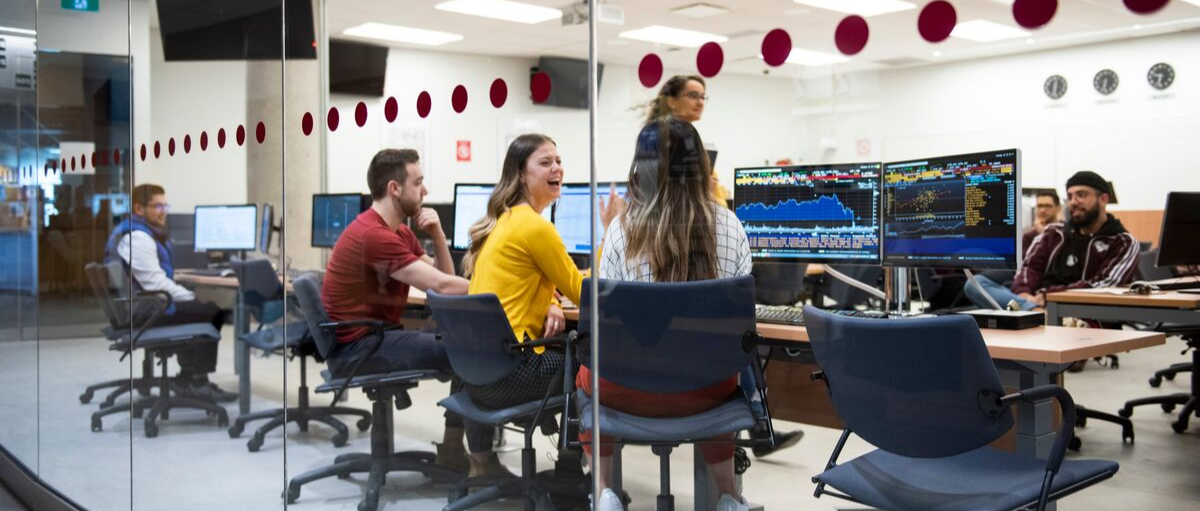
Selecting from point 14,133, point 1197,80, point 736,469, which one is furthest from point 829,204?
point 14,133

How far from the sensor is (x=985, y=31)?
1721 mm

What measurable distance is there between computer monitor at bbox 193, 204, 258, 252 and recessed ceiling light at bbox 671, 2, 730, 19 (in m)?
1.76

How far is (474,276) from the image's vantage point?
8.68ft

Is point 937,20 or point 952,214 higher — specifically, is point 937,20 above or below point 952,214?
above

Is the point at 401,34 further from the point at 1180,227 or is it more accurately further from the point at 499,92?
the point at 1180,227

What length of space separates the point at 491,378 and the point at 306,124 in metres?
0.95

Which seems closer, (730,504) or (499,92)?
(730,504)

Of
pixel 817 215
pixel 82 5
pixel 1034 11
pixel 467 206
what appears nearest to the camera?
pixel 1034 11

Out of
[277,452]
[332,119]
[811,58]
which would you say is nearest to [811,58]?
[811,58]

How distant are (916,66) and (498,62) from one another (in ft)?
3.14

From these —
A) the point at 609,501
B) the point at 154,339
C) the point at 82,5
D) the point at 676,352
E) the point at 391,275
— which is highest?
the point at 82,5

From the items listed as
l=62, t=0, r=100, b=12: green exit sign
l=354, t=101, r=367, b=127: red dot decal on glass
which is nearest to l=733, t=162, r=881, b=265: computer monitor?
l=354, t=101, r=367, b=127: red dot decal on glass

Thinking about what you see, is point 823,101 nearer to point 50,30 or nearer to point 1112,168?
point 1112,168

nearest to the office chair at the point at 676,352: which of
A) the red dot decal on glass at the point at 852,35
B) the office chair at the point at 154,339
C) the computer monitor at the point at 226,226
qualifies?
Answer: the red dot decal on glass at the point at 852,35
